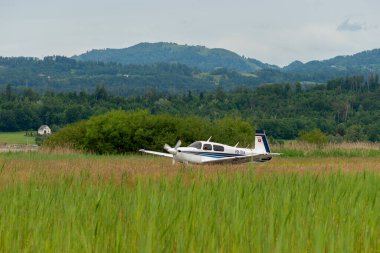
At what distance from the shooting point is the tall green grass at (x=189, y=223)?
575 centimetres

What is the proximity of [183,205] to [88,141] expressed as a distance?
105 feet

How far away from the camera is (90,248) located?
5320mm

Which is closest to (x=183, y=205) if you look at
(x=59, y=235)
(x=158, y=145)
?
(x=59, y=235)

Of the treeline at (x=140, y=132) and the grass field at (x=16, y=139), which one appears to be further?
the grass field at (x=16, y=139)

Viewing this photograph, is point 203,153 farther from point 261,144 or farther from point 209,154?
point 261,144

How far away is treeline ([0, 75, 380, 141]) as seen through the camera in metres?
122

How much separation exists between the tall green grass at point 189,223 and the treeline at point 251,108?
326ft

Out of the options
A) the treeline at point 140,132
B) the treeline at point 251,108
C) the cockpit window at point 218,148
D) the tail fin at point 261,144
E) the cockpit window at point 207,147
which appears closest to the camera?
the cockpit window at point 207,147

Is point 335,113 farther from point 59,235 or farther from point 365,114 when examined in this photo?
point 59,235

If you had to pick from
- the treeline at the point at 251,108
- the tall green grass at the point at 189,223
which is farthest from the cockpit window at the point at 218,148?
the treeline at the point at 251,108

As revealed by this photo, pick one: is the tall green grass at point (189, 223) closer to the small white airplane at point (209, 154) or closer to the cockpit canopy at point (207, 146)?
the small white airplane at point (209, 154)

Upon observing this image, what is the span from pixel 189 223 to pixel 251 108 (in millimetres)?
157441

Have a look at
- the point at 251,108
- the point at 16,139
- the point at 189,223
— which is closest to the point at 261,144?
the point at 189,223

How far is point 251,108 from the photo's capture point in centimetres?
16312
